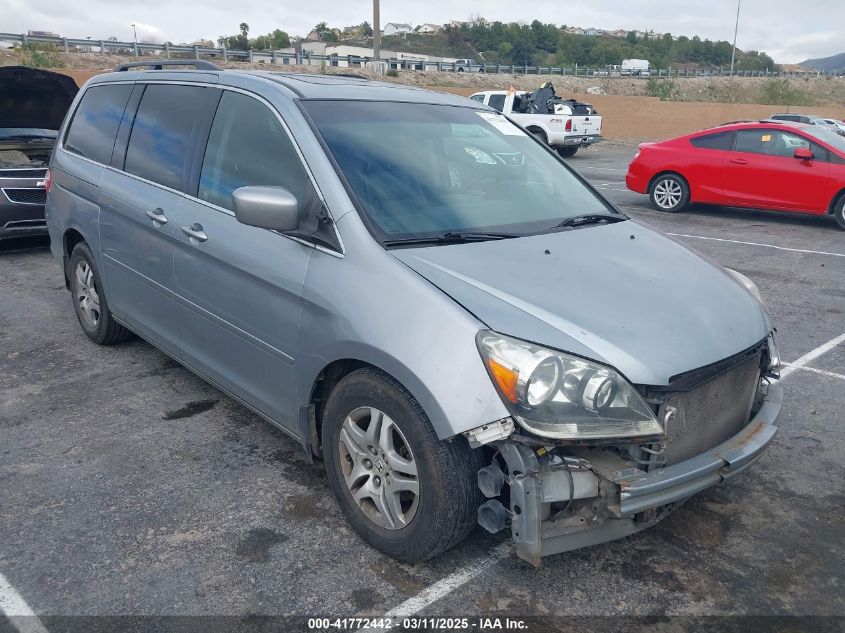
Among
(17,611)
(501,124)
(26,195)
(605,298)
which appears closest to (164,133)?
(501,124)

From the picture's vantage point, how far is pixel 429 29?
14575 centimetres

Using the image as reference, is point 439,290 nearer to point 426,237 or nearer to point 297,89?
point 426,237

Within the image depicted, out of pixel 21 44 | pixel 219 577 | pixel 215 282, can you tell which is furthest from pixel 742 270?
pixel 21 44

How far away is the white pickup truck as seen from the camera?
72.1 ft

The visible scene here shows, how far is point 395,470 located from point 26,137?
8013mm

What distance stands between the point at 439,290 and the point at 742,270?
6.53 metres

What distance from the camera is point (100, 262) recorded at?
4.91 metres

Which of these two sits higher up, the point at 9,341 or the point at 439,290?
the point at 439,290

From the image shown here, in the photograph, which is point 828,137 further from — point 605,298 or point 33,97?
point 33,97

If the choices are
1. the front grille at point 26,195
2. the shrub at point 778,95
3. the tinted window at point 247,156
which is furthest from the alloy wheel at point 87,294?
the shrub at point 778,95

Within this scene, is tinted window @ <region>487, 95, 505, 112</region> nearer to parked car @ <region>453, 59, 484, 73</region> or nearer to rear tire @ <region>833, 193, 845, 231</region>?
rear tire @ <region>833, 193, 845, 231</region>

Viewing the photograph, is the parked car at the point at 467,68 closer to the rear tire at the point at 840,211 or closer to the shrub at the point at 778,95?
the shrub at the point at 778,95

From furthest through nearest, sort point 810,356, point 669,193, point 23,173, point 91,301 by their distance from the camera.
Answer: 1. point 669,193
2. point 23,173
3. point 810,356
4. point 91,301

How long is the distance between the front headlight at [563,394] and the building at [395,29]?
484 feet
